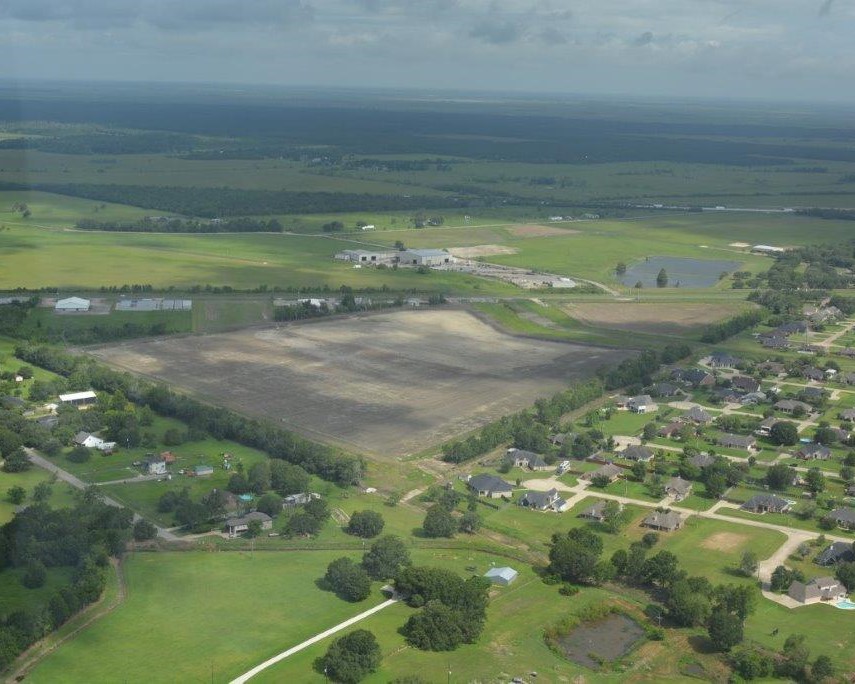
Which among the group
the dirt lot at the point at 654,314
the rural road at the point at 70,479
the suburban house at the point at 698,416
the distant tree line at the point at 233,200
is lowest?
the rural road at the point at 70,479

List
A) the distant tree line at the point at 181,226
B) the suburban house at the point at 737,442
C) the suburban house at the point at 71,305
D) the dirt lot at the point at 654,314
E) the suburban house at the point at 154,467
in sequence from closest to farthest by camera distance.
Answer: the suburban house at the point at 154,467 < the suburban house at the point at 737,442 < the suburban house at the point at 71,305 < the dirt lot at the point at 654,314 < the distant tree line at the point at 181,226

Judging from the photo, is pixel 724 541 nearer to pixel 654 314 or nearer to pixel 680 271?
pixel 654 314

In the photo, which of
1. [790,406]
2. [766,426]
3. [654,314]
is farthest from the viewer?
[654,314]

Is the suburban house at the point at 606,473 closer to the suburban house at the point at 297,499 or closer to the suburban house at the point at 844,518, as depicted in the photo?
the suburban house at the point at 844,518

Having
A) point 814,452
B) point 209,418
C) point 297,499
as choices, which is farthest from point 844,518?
point 209,418

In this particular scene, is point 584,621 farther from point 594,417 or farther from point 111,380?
point 111,380

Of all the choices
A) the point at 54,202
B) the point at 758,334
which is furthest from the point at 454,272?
the point at 54,202

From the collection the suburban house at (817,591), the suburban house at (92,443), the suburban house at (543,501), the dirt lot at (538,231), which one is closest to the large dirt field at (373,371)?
the suburban house at (543,501)
